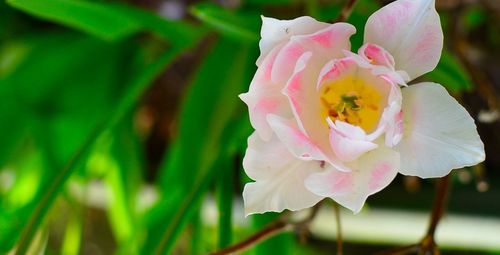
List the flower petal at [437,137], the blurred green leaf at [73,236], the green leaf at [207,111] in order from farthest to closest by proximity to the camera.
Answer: the blurred green leaf at [73,236]
the green leaf at [207,111]
the flower petal at [437,137]

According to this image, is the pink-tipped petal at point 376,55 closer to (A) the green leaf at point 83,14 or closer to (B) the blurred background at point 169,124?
(B) the blurred background at point 169,124

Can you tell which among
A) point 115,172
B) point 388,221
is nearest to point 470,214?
point 388,221

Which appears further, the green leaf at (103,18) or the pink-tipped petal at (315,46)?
the green leaf at (103,18)

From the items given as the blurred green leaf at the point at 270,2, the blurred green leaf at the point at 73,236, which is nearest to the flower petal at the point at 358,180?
the blurred green leaf at the point at 270,2

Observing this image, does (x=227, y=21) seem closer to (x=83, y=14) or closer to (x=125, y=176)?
(x=83, y=14)

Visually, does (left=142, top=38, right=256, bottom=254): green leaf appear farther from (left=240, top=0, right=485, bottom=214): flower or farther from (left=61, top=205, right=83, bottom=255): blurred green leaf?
(left=240, top=0, right=485, bottom=214): flower

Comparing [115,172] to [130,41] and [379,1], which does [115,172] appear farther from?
[379,1]

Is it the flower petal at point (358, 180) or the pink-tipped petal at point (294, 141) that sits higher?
the pink-tipped petal at point (294, 141)
